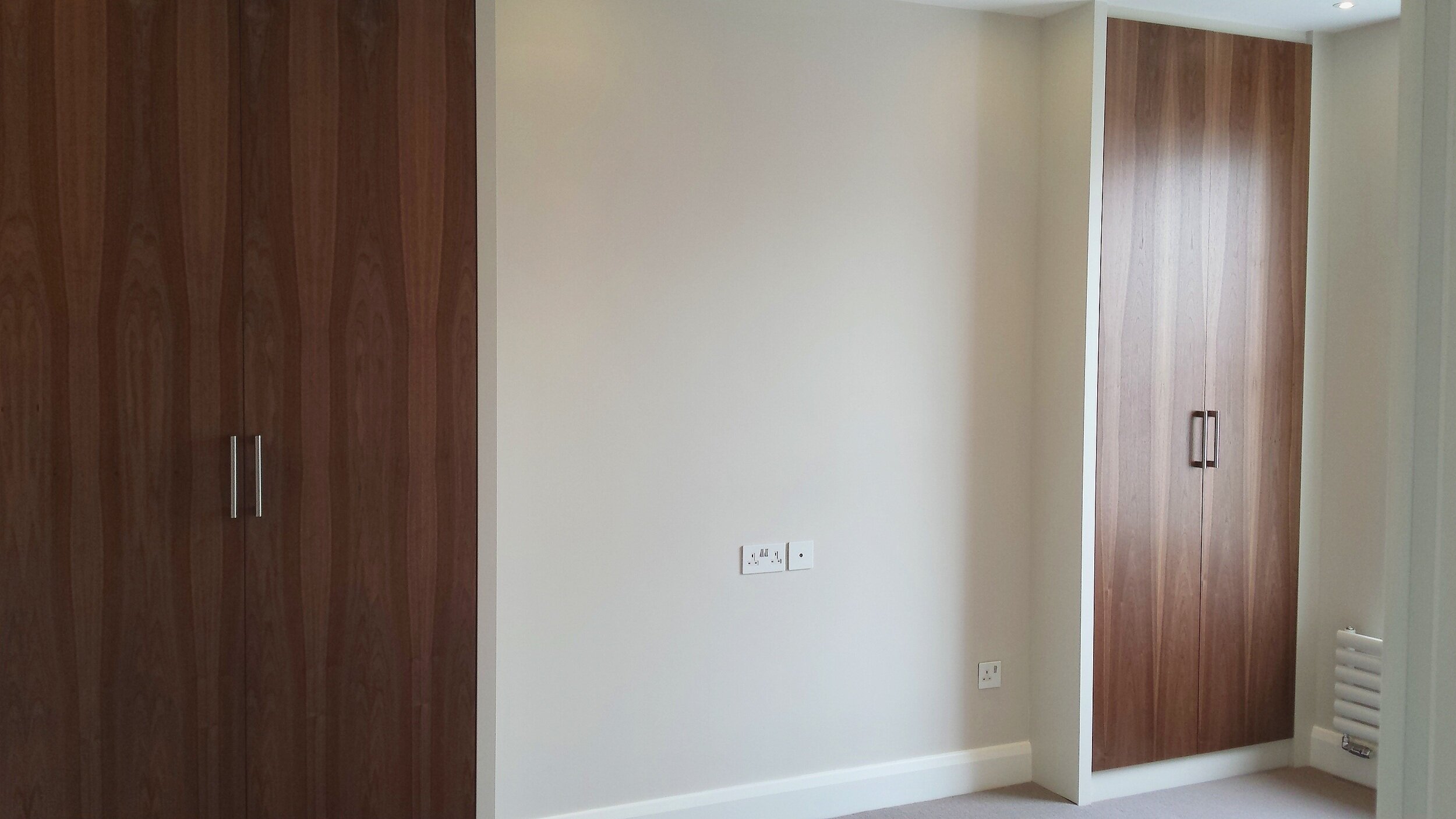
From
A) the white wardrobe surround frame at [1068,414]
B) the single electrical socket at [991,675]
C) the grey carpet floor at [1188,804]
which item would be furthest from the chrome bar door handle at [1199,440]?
the grey carpet floor at [1188,804]

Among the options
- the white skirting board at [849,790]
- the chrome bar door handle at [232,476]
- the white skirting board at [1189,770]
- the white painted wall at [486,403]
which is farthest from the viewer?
the white skirting board at [1189,770]

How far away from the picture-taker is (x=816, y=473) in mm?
3197

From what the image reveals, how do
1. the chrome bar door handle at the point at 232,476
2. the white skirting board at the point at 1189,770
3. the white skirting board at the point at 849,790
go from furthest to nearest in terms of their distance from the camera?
the white skirting board at the point at 1189,770
the white skirting board at the point at 849,790
the chrome bar door handle at the point at 232,476

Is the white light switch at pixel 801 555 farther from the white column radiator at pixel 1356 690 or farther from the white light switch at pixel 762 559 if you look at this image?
the white column radiator at pixel 1356 690

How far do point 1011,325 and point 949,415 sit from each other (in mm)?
387

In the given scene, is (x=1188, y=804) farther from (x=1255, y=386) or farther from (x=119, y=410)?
(x=119, y=410)

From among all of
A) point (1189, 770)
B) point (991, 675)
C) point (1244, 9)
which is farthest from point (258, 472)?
point (1244, 9)

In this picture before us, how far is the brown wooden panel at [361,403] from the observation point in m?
2.35

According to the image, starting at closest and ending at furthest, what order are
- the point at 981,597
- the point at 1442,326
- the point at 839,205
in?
the point at 1442,326 → the point at 839,205 → the point at 981,597

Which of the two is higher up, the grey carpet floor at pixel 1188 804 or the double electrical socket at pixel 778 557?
the double electrical socket at pixel 778 557

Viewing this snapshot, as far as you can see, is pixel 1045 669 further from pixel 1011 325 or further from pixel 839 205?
pixel 839 205

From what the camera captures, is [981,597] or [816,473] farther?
[981,597]

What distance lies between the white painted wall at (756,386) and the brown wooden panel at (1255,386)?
649 millimetres

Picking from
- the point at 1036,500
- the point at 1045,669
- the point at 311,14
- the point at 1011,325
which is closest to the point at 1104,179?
the point at 1011,325
